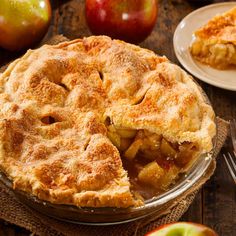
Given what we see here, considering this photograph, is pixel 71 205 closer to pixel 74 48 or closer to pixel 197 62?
pixel 74 48

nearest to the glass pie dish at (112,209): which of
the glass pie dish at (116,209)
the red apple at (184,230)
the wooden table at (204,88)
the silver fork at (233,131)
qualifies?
the glass pie dish at (116,209)

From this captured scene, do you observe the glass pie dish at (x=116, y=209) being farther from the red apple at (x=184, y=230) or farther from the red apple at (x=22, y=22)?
the red apple at (x=22, y=22)

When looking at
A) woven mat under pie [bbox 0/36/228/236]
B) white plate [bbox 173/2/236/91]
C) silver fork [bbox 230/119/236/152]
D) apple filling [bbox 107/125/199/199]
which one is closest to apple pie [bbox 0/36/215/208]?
apple filling [bbox 107/125/199/199]

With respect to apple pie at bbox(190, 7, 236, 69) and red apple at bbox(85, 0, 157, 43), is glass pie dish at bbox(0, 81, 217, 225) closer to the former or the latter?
apple pie at bbox(190, 7, 236, 69)

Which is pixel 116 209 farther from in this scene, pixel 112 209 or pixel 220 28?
pixel 220 28

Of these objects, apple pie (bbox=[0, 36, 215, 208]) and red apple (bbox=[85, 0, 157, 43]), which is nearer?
apple pie (bbox=[0, 36, 215, 208])

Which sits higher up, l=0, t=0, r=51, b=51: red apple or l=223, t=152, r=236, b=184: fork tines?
l=0, t=0, r=51, b=51: red apple

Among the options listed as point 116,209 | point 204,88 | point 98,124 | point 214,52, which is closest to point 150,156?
point 98,124
